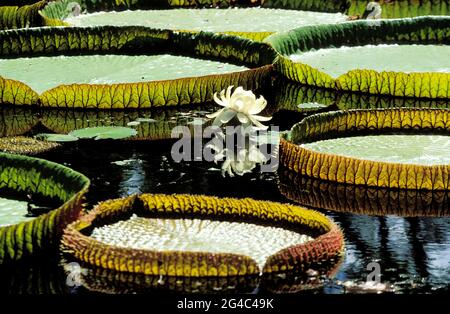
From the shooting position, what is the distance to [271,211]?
20.3 ft

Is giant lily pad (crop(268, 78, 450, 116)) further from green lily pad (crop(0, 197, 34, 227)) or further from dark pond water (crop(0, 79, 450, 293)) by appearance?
green lily pad (crop(0, 197, 34, 227))

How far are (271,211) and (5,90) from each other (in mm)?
3370

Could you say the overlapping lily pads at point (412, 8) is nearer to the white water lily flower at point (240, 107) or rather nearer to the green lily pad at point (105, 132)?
the green lily pad at point (105, 132)

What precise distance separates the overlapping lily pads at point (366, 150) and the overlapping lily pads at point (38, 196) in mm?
1394

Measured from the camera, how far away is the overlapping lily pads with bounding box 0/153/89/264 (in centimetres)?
588

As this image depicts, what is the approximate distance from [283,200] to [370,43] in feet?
13.2

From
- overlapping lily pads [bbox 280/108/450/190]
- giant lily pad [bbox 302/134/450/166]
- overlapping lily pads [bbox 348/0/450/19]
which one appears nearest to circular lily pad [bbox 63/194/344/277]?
overlapping lily pads [bbox 280/108/450/190]

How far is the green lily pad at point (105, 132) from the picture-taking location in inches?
321

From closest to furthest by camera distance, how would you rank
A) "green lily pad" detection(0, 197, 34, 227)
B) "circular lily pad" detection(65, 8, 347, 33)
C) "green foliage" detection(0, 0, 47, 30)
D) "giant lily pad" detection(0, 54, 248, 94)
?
"green lily pad" detection(0, 197, 34, 227) < "giant lily pad" detection(0, 54, 248, 94) < "circular lily pad" detection(65, 8, 347, 33) < "green foliage" detection(0, 0, 47, 30)

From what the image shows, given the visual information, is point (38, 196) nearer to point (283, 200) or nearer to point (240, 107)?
point (283, 200)

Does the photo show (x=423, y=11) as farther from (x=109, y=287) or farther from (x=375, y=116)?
(x=109, y=287)

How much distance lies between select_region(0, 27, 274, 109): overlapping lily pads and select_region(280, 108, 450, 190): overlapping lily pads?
4.67 ft

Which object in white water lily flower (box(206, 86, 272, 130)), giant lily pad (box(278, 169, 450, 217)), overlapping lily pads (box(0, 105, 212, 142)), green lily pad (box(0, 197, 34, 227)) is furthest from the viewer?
overlapping lily pads (box(0, 105, 212, 142))

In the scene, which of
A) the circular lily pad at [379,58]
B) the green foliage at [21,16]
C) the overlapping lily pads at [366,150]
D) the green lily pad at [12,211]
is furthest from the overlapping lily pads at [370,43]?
the green lily pad at [12,211]
